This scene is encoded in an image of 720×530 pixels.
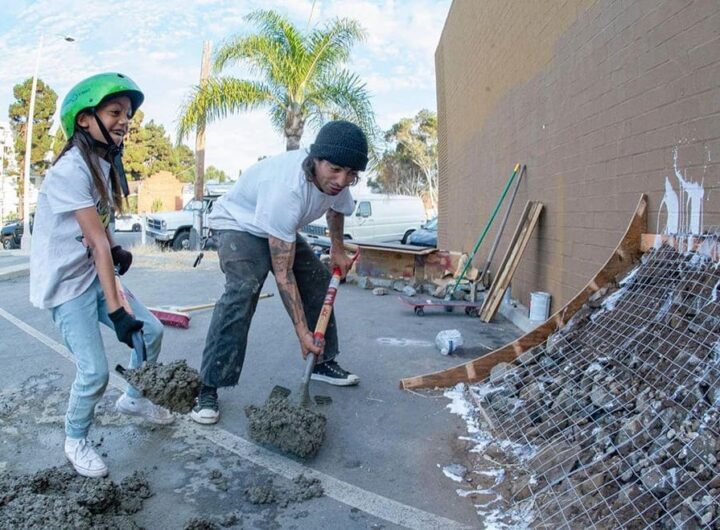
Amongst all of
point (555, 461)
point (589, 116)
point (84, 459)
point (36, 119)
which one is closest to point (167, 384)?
point (84, 459)

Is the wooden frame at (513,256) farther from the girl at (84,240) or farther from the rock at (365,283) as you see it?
the girl at (84,240)

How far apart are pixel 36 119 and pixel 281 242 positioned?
1557 inches

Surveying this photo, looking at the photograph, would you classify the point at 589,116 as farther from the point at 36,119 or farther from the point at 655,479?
the point at 36,119

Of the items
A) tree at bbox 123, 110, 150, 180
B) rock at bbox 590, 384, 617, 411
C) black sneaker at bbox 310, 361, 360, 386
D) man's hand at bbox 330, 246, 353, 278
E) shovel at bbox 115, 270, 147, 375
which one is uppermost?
tree at bbox 123, 110, 150, 180

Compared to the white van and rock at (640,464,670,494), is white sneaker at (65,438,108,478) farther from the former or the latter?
the white van

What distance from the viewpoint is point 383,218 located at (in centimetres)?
2005

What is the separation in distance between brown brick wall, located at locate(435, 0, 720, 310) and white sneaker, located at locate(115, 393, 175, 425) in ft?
11.5

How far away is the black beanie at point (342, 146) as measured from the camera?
3.34 metres

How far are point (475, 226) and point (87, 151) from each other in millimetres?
8717

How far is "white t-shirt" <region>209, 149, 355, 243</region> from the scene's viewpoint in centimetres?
350

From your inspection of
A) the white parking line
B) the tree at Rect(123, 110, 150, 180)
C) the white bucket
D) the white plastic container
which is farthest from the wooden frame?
the tree at Rect(123, 110, 150, 180)

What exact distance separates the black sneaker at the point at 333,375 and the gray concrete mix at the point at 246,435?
6 cm

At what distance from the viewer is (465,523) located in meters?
2.73

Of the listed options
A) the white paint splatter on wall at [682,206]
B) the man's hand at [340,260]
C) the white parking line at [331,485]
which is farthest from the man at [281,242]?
the white paint splatter on wall at [682,206]
